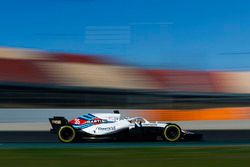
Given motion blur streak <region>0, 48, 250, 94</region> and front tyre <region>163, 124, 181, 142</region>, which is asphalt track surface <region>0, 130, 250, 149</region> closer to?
front tyre <region>163, 124, 181, 142</region>

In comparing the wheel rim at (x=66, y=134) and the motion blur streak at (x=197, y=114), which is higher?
the motion blur streak at (x=197, y=114)

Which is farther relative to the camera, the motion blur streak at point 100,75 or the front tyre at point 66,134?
the motion blur streak at point 100,75

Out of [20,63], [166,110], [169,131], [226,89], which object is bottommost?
[169,131]

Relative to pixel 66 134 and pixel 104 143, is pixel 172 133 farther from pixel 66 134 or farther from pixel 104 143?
pixel 66 134

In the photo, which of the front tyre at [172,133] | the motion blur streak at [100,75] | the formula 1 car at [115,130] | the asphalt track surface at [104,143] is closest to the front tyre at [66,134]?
the formula 1 car at [115,130]

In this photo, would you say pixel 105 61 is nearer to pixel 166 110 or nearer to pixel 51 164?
pixel 166 110

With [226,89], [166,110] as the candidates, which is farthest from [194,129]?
[226,89]

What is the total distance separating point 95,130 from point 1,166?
5.86 meters

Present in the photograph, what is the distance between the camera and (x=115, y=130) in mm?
13492

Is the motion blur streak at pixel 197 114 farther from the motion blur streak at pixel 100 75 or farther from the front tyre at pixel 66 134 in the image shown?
the front tyre at pixel 66 134

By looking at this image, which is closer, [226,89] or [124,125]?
[124,125]

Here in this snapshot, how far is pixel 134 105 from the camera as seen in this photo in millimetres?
23234

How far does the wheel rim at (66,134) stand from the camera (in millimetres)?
13383

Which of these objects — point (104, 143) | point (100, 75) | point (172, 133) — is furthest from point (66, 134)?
point (100, 75)
